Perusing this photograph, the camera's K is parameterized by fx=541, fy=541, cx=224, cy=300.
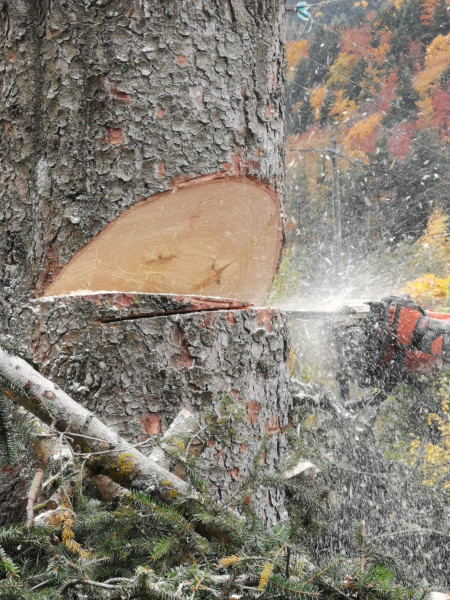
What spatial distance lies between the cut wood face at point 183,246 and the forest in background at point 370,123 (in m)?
12.2

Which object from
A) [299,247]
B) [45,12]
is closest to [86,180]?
[45,12]

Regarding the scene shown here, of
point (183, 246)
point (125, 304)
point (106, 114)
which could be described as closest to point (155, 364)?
point (125, 304)

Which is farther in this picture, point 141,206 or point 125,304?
point 141,206

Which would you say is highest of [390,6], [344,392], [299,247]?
[390,6]

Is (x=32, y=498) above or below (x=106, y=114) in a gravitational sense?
below

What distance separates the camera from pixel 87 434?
1013 mm

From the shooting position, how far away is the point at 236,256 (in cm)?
178

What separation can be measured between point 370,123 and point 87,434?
17647mm

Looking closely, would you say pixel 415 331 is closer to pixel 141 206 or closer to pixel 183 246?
pixel 183 246

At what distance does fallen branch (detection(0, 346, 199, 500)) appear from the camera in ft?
3.10

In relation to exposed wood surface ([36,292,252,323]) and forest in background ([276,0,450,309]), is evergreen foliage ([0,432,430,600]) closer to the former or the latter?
exposed wood surface ([36,292,252,323])

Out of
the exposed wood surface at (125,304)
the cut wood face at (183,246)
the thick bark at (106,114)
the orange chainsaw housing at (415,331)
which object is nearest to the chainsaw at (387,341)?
the orange chainsaw housing at (415,331)

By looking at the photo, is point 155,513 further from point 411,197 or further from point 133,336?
point 411,197

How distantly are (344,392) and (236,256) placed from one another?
4.26 meters
